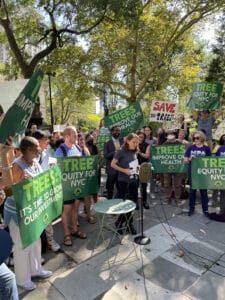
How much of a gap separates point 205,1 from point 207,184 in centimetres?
974

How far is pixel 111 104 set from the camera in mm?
27938

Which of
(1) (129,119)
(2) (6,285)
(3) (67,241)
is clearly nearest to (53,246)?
(3) (67,241)

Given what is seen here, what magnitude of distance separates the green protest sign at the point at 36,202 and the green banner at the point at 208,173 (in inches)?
115

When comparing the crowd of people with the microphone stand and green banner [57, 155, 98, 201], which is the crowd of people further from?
the microphone stand

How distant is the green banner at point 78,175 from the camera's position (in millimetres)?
4207

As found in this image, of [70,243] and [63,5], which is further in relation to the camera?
[63,5]

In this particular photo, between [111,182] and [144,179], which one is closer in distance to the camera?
[144,179]

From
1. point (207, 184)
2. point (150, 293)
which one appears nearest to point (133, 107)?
point (207, 184)

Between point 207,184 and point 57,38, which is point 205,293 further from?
point 57,38

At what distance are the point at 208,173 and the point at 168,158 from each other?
120cm

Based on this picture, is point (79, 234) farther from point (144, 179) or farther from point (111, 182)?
point (111, 182)

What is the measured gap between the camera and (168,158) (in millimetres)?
6199

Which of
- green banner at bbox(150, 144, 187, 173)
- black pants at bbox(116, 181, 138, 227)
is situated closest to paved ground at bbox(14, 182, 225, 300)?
black pants at bbox(116, 181, 138, 227)

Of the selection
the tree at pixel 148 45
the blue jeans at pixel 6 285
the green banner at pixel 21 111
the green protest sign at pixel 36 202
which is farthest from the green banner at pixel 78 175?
the tree at pixel 148 45
